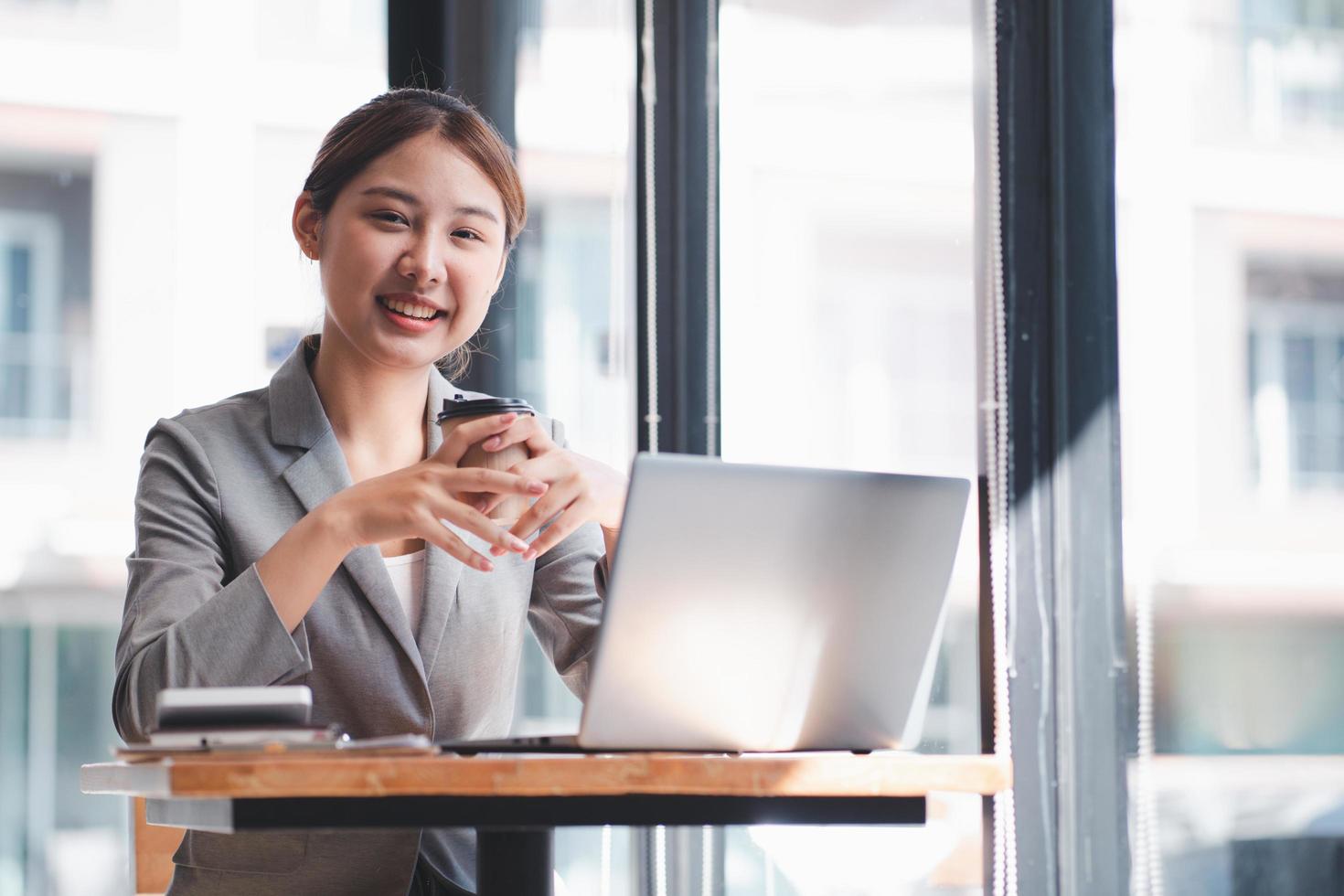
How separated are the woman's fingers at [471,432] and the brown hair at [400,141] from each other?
64cm

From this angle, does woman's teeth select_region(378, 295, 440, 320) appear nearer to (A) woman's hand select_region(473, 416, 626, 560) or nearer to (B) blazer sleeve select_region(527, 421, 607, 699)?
(B) blazer sleeve select_region(527, 421, 607, 699)

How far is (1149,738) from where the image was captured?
1444 millimetres

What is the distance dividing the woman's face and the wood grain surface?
0.75m

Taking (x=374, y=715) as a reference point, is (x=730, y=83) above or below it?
above

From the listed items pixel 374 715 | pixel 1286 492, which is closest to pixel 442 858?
pixel 374 715

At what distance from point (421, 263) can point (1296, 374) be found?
3.01 feet

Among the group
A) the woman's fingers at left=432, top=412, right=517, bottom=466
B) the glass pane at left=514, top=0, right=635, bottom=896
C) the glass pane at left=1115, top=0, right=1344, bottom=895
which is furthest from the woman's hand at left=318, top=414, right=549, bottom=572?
the glass pane at left=514, top=0, right=635, bottom=896

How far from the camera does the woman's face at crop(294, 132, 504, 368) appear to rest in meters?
1.65

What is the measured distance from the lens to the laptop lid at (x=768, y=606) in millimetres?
1004

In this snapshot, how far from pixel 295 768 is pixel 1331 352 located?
930 millimetres

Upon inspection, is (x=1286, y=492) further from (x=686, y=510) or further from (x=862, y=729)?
(x=686, y=510)

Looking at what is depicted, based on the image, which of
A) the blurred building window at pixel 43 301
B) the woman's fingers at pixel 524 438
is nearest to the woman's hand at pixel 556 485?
the woman's fingers at pixel 524 438

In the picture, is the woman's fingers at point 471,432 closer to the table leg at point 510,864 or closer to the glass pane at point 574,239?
the table leg at point 510,864

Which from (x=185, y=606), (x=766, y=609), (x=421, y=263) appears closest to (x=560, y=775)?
(x=766, y=609)
